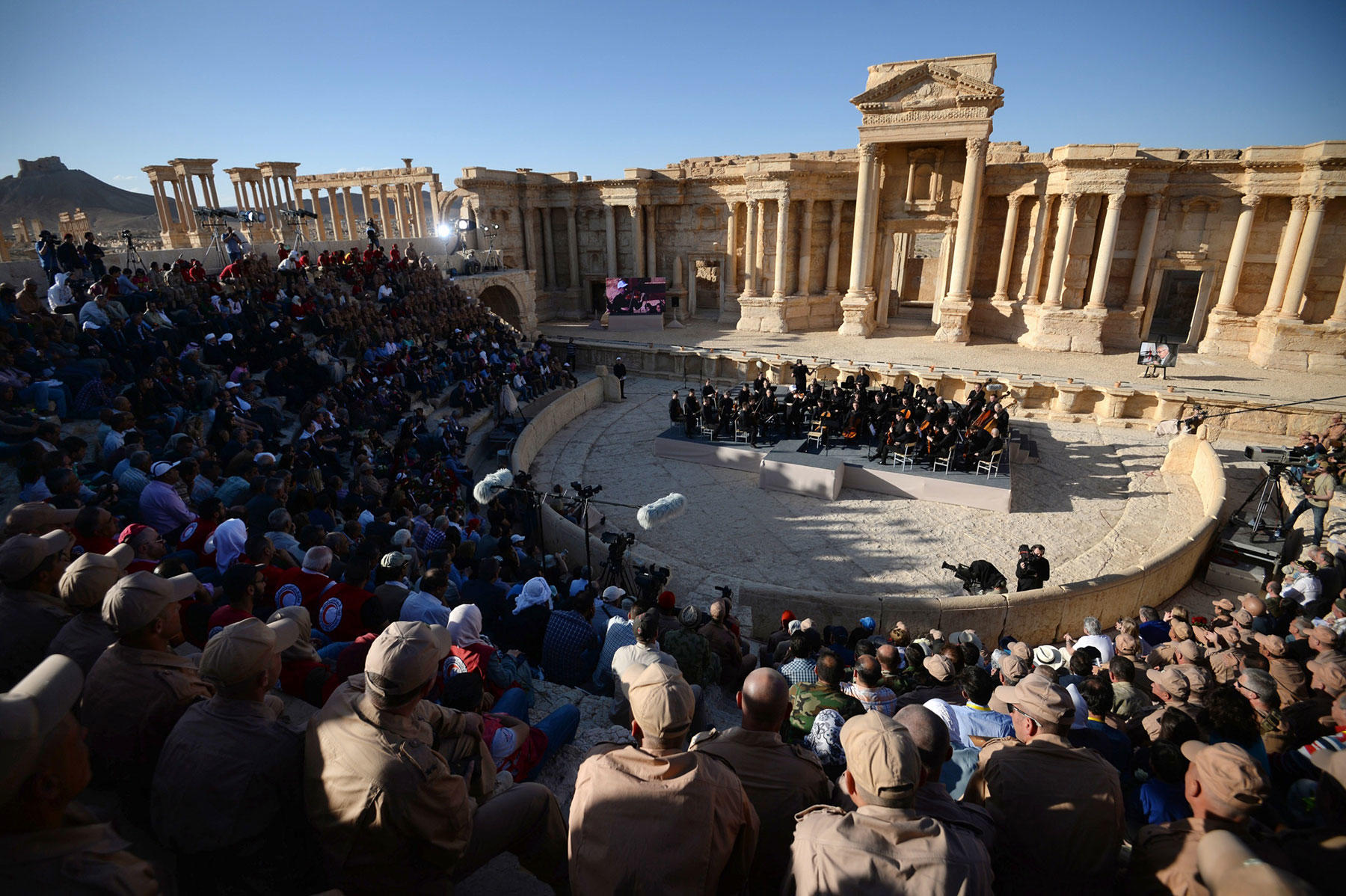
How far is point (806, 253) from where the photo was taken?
2952 centimetres

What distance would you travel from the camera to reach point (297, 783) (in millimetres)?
2799

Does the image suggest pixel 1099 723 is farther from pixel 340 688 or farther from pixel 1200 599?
pixel 1200 599

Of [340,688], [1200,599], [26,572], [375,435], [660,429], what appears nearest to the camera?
[340,688]

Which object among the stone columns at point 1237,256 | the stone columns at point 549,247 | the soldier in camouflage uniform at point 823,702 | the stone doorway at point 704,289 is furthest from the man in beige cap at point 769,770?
the stone columns at point 549,247

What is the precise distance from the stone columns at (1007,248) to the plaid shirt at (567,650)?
26395mm

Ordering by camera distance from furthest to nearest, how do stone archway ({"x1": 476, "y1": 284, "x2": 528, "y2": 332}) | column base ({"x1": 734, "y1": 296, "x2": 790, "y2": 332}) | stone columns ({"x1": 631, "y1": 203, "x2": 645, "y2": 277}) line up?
stone columns ({"x1": 631, "y1": 203, "x2": 645, "y2": 277}), stone archway ({"x1": 476, "y1": 284, "x2": 528, "y2": 332}), column base ({"x1": 734, "y1": 296, "x2": 790, "y2": 332})

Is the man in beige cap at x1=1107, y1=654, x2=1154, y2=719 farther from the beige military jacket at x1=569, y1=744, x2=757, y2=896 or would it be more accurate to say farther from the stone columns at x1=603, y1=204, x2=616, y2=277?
the stone columns at x1=603, y1=204, x2=616, y2=277

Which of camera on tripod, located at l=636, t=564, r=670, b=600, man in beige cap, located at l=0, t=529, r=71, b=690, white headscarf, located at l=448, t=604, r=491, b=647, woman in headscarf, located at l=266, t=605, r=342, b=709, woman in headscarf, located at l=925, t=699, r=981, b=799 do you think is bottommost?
camera on tripod, located at l=636, t=564, r=670, b=600

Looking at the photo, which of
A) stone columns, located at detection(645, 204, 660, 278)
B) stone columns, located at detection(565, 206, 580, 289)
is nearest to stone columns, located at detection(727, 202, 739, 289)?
stone columns, located at detection(645, 204, 660, 278)

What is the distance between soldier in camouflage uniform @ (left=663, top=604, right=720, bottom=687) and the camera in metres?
5.65

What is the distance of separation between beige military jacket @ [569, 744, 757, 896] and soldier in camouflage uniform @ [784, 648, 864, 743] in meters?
2.10

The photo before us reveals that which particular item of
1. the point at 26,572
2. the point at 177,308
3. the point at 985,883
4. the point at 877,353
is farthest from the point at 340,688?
the point at 877,353

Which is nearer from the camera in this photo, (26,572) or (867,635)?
(26,572)

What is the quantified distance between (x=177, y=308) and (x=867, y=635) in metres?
15.5
